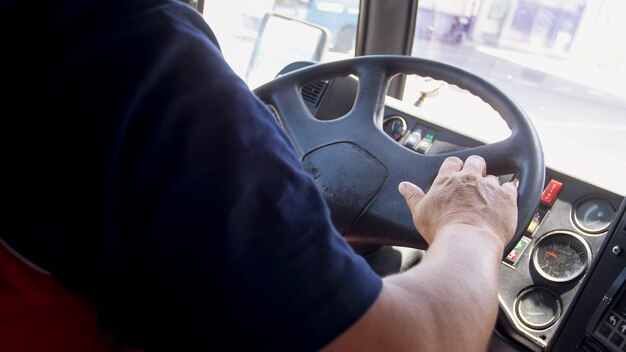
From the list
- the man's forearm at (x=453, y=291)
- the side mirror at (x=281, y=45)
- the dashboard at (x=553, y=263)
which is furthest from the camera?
the side mirror at (x=281, y=45)

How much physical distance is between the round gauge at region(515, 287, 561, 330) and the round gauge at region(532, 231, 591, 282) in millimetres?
46

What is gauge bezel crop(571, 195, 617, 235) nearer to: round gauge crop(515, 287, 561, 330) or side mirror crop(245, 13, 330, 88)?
round gauge crop(515, 287, 561, 330)

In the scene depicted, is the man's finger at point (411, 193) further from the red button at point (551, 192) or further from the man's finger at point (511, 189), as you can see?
the red button at point (551, 192)

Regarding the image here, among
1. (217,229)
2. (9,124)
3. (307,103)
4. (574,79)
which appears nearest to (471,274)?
(217,229)

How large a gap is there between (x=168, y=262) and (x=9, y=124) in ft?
0.68

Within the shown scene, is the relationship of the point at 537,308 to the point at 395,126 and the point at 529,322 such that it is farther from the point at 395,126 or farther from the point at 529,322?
the point at 395,126

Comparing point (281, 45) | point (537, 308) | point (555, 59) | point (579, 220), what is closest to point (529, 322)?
point (537, 308)

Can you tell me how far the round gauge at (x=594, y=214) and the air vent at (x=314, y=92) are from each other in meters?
0.68

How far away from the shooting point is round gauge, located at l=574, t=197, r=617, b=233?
1301 millimetres

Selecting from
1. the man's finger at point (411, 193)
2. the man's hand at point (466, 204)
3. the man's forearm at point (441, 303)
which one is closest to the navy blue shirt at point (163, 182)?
the man's forearm at point (441, 303)

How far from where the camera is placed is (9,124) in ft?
1.88

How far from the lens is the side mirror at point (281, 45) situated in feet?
7.11

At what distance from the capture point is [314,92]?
5.07 ft

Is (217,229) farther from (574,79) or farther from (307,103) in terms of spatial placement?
(574,79)
